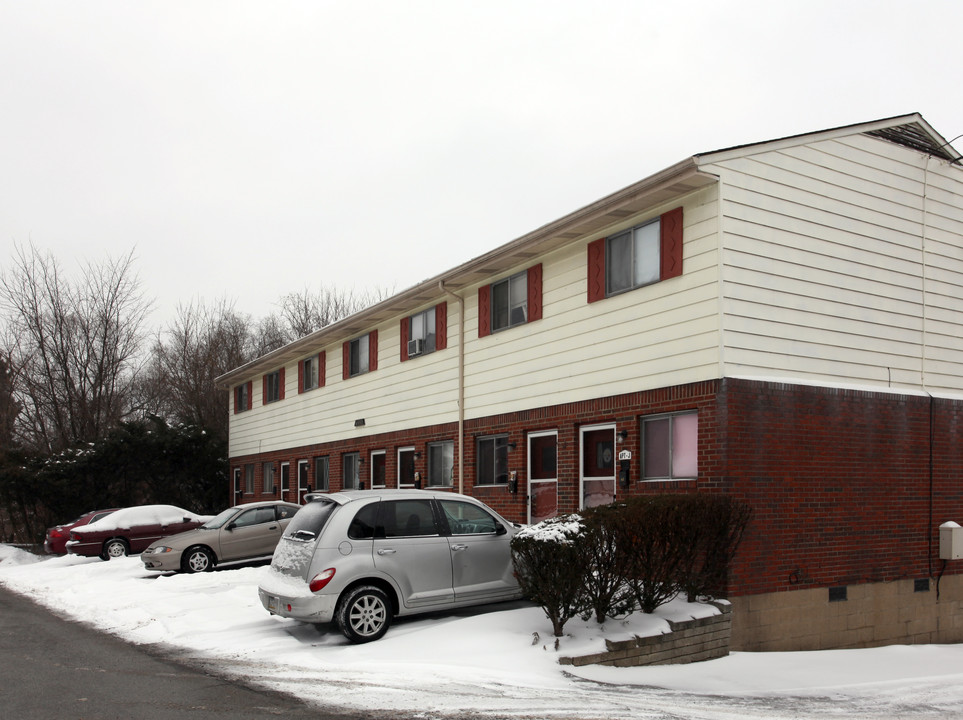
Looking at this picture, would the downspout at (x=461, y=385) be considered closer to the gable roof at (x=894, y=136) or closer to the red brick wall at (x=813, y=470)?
the red brick wall at (x=813, y=470)

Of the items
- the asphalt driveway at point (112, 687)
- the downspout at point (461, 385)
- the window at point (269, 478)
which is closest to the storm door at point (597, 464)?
the downspout at point (461, 385)

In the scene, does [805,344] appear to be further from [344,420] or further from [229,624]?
[344,420]

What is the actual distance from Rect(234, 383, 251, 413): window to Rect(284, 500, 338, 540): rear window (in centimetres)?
2151

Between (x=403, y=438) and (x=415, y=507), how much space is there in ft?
29.7

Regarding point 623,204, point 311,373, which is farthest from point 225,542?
point 623,204

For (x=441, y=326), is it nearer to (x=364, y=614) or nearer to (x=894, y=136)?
(x=894, y=136)

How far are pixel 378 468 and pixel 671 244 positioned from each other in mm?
11149

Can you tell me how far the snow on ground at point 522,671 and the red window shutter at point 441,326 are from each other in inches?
285

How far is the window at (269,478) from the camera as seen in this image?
28484 mm

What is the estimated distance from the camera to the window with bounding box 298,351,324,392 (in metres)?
24.9

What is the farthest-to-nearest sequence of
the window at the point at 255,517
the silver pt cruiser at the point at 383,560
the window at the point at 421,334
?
the window at the point at 421,334
the window at the point at 255,517
the silver pt cruiser at the point at 383,560

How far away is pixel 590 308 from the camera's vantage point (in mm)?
13805

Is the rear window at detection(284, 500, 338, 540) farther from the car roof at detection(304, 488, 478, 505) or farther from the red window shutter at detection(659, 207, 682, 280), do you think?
the red window shutter at detection(659, 207, 682, 280)

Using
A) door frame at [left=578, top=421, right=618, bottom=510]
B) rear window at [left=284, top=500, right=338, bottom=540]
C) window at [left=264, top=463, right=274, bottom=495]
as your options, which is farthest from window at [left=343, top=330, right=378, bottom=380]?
rear window at [left=284, top=500, right=338, bottom=540]
